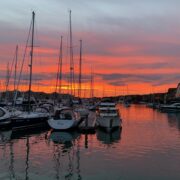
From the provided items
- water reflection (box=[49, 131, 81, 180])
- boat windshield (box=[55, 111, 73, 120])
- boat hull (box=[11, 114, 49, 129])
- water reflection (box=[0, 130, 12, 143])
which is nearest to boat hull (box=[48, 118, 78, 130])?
water reflection (box=[49, 131, 81, 180])

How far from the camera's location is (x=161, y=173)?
876 inches

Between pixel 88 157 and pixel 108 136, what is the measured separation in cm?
1290

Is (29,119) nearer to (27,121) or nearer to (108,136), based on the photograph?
(27,121)

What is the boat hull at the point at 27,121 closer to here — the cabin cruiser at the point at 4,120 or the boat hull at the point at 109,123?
the cabin cruiser at the point at 4,120

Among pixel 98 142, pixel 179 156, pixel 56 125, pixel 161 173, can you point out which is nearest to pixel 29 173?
pixel 161 173

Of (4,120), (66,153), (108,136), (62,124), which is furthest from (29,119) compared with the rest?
(66,153)

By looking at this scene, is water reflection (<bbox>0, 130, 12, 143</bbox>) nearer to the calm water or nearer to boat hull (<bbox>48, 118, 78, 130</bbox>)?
the calm water

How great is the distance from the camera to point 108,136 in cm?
3966

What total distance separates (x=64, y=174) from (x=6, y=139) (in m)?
15.7

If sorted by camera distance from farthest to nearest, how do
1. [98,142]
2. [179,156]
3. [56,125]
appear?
Answer: 1. [56,125]
2. [98,142]
3. [179,156]

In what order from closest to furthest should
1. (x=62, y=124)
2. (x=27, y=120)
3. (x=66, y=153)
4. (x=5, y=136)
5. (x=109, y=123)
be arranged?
(x=66, y=153) → (x=5, y=136) → (x=62, y=124) → (x=109, y=123) → (x=27, y=120)

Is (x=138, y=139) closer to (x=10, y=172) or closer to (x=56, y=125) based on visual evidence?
(x=56, y=125)

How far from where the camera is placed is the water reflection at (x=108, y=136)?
35750mm

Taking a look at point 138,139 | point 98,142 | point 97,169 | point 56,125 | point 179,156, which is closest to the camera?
point 97,169
